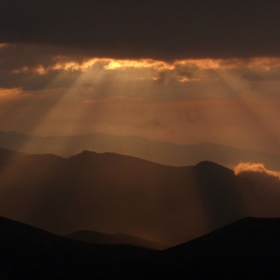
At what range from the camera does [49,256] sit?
13650 cm

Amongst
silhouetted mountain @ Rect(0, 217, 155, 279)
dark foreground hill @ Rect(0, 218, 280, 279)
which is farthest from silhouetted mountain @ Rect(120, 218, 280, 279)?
silhouetted mountain @ Rect(0, 217, 155, 279)

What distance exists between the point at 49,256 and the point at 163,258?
3156 centimetres

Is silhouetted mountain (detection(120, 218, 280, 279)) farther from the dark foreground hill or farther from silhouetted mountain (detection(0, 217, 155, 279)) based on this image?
silhouetted mountain (detection(0, 217, 155, 279))

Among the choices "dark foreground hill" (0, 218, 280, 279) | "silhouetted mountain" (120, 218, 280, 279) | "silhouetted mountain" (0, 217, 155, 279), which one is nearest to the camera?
"silhouetted mountain" (120, 218, 280, 279)

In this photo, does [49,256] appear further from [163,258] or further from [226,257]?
[226,257]

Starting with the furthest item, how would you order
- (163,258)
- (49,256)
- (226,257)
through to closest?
(49,256) < (163,258) < (226,257)

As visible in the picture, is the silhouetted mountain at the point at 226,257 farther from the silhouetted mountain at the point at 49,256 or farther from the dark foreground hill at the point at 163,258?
the silhouetted mountain at the point at 49,256

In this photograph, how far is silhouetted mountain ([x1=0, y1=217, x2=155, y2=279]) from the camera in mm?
125625

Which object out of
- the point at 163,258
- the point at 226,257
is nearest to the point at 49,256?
the point at 163,258

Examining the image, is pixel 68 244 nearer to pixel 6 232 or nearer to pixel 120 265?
pixel 6 232

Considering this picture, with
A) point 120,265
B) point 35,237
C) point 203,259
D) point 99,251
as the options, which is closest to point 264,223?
point 203,259

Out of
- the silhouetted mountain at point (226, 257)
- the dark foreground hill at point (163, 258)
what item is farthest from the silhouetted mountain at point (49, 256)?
the silhouetted mountain at point (226, 257)

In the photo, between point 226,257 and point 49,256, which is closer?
point 226,257

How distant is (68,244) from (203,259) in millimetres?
47307
